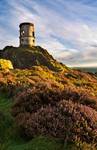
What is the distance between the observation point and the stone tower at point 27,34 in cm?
9806

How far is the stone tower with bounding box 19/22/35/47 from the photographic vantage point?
98062 mm

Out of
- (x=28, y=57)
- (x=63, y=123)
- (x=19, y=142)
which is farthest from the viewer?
(x=28, y=57)

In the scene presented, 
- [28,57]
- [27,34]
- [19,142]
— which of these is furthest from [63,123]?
[27,34]

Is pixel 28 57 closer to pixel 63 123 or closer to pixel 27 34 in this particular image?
pixel 27 34

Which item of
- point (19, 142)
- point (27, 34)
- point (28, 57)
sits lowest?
point (19, 142)

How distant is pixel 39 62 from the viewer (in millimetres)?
83688

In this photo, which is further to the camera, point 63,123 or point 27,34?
point 27,34

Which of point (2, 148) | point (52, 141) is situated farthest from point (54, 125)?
point (2, 148)

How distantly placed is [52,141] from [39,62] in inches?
2925

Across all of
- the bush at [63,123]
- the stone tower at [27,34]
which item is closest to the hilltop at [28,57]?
the stone tower at [27,34]

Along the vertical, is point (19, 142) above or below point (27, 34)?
below

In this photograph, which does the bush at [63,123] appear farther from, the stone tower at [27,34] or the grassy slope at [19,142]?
the stone tower at [27,34]

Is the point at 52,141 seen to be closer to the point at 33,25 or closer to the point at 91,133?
the point at 91,133

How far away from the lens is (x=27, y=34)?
99.1 m
